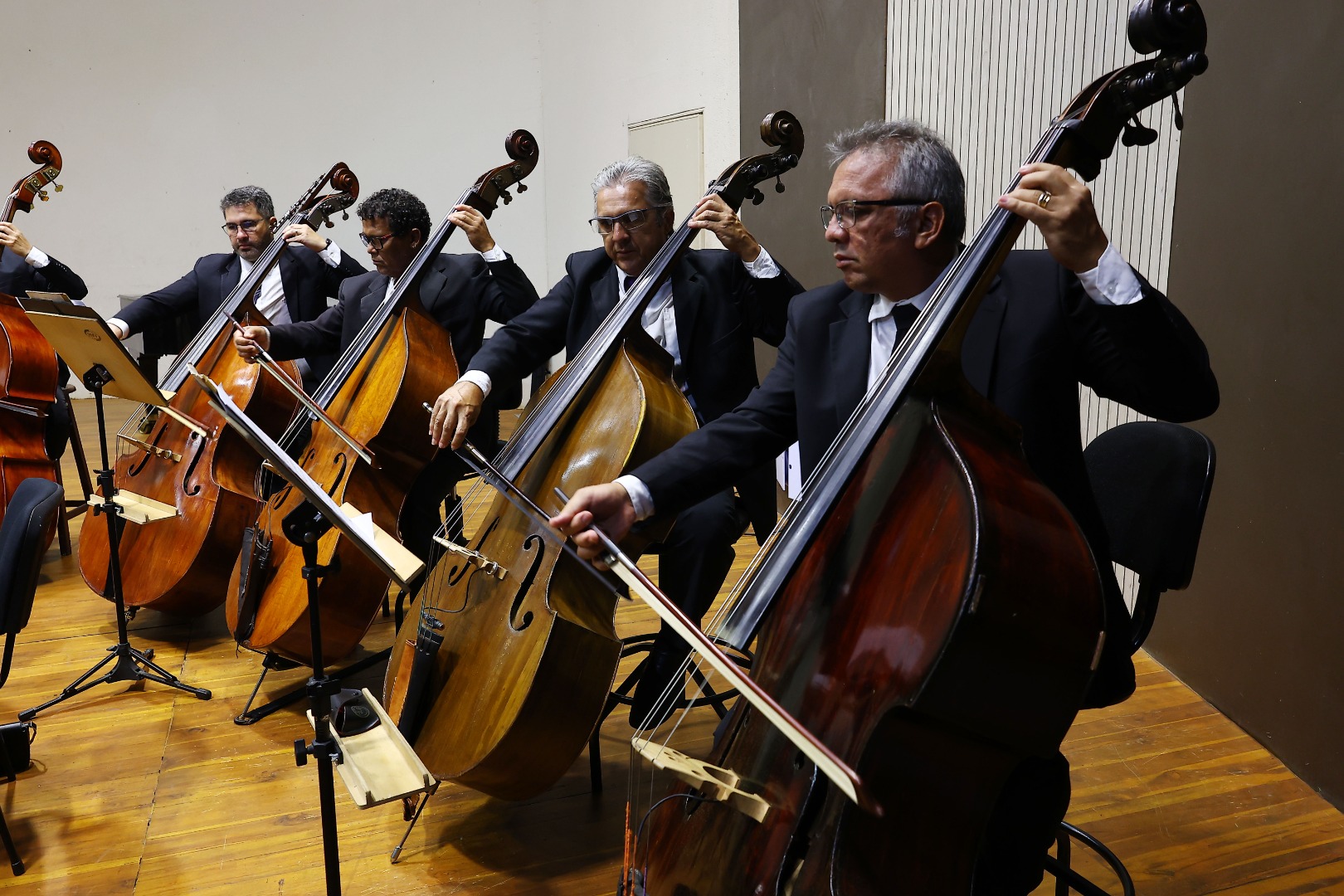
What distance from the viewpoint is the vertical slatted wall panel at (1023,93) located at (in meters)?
2.63

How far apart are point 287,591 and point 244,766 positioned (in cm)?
42

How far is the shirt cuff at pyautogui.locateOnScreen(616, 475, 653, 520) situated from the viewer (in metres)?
1.67

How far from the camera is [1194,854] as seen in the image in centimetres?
195

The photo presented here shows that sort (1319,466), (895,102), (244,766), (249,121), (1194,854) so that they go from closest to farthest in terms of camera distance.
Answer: (1194,854), (1319,466), (244,766), (895,102), (249,121)

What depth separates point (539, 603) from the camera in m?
1.83

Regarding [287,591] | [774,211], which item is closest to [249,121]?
[774,211]

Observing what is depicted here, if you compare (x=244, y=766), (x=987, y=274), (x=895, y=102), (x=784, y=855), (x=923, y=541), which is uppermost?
(x=895, y=102)

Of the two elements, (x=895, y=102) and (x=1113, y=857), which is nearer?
(x=1113, y=857)

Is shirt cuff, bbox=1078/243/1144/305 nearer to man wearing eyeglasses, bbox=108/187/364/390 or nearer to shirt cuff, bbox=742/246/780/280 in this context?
shirt cuff, bbox=742/246/780/280

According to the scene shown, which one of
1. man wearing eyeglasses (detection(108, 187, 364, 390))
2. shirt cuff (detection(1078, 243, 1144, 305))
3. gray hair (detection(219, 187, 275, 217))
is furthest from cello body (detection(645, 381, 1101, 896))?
gray hair (detection(219, 187, 275, 217))

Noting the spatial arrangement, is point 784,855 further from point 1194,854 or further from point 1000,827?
point 1194,854

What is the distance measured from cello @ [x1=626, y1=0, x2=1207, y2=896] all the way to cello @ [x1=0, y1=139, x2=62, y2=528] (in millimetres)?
2848

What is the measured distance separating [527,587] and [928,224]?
95 cm

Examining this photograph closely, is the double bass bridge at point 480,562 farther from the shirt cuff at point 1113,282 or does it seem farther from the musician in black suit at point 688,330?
the shirt cuff at point 1113,282
